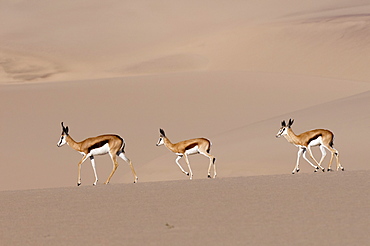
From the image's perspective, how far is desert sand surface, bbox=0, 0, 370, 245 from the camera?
12.7 m

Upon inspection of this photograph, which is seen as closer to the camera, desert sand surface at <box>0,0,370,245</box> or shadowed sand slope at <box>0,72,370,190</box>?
desert sand surface at <box>0,0,370,245</box>

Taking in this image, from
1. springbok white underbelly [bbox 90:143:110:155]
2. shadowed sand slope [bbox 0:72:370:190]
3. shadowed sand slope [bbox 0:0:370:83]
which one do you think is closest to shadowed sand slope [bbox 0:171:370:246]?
springbok white underbelly [bbox 90:143:110:155]

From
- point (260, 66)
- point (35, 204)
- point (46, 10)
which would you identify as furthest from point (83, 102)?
point (46, 10)

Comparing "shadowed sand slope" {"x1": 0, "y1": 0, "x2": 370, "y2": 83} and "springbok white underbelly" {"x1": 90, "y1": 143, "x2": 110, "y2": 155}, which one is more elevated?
"shadowed sand slope" {"x1": 0, "y1": 0, "x2": 370, "y2": 83}

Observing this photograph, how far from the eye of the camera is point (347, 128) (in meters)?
30.4

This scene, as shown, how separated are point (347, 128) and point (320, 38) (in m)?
49.0

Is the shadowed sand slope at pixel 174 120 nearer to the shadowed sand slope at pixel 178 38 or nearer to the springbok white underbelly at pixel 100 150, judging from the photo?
the springbok white underbelly at pixel 100 150

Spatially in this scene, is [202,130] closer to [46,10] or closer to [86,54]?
[86,54]

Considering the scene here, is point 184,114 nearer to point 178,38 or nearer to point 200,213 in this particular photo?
point 200,213

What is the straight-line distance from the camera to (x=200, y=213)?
526 inches

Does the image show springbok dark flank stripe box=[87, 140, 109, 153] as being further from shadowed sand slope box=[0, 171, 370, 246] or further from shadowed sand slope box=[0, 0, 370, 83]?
shadowed sand slope box=[0, 0, 370, 83]

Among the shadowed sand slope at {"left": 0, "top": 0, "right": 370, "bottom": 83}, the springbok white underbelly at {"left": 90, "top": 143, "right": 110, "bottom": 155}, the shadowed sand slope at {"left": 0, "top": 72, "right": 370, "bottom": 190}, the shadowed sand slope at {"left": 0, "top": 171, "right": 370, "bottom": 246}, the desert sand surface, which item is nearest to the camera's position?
the shadowed sand slope at {"left": 0, "top": 171, "right": 370, "bottom": 246}

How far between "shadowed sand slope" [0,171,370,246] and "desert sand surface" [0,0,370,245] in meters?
0.03

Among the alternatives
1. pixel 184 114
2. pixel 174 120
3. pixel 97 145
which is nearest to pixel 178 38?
pixel 184 114
